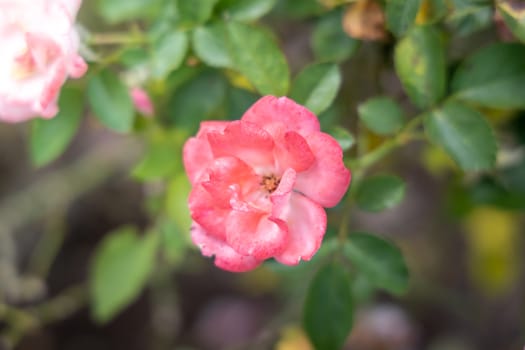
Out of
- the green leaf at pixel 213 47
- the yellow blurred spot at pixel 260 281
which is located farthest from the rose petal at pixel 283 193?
the yellow blurred spot at pixel 260 281

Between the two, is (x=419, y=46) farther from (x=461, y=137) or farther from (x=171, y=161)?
(x=171, y=161)

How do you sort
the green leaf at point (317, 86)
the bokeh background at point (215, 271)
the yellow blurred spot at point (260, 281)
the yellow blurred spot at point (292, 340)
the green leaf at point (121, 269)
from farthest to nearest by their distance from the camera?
1. the yellow blurred spot at point (260, 281)
2. the bokeh background at point (215, 271)
3. the yellow blurred spot at point (292, 340)
4. the green leaf at point (121, 269)
5. the green leaf at point (317, 86)

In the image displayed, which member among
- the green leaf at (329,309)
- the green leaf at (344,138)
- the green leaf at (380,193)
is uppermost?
the green leaf at (344,138)

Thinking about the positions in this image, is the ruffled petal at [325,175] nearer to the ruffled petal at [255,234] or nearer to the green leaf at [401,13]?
the ruffled petal at [255,234]

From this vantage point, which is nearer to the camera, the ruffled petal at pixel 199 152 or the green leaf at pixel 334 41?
the ruffled petal at pixel 199 152

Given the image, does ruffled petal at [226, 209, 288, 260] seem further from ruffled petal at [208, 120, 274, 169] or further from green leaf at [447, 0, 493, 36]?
green leaf at [447, 0, 493, 36]

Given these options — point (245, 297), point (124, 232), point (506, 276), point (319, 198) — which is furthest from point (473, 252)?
point (319, 198)

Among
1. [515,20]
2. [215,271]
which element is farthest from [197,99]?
[215,271]
